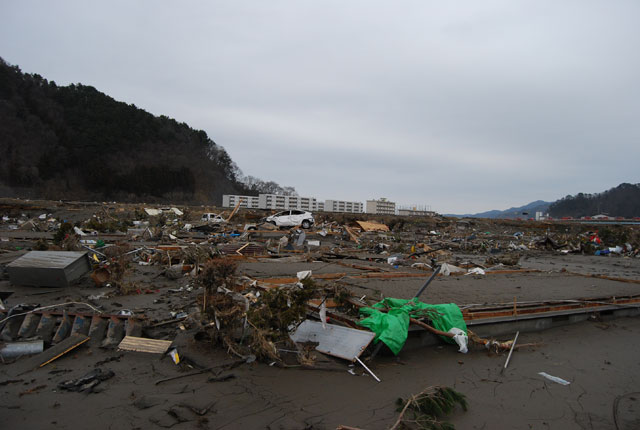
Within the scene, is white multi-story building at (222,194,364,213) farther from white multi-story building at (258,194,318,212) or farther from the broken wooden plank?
the broken wooden plank

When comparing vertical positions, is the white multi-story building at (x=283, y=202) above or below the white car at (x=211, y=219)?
above

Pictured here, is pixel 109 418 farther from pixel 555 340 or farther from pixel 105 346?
pixel 555 340

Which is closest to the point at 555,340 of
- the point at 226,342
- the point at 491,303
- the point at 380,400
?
the point at 491,303

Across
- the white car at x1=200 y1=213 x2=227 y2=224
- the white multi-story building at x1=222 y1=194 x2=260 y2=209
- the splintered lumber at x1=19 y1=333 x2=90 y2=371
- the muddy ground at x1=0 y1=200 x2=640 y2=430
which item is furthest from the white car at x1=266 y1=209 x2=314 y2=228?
the white multi-story building at x1=222 y1=194 x2=260 y2=209

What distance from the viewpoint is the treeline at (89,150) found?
5688cm

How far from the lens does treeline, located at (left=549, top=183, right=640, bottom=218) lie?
86.8m

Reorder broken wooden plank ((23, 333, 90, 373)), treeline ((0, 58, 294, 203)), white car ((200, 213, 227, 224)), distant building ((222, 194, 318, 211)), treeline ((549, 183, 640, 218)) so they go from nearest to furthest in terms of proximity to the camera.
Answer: broken wooden plank ((23, 333, 90, 373)) < white car ((200, 213, 227, 224)) < treeline ((0, 58, 294, 203)) < distant building ((222, 194, 318, 211)) < treeline ((549, 183, 640, 218))

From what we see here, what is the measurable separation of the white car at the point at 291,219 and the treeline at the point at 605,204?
301ft

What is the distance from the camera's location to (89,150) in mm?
65125

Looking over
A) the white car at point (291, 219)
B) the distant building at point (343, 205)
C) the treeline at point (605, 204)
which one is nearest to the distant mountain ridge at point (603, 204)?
the treeline at point (605, 204)

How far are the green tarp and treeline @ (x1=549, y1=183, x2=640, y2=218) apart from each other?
339ft

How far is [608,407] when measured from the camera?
380 cm

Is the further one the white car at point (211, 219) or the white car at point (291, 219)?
the white car at point (211, 219)

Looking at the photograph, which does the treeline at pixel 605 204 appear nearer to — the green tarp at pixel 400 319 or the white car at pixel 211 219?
the white car at pixel 211 219
